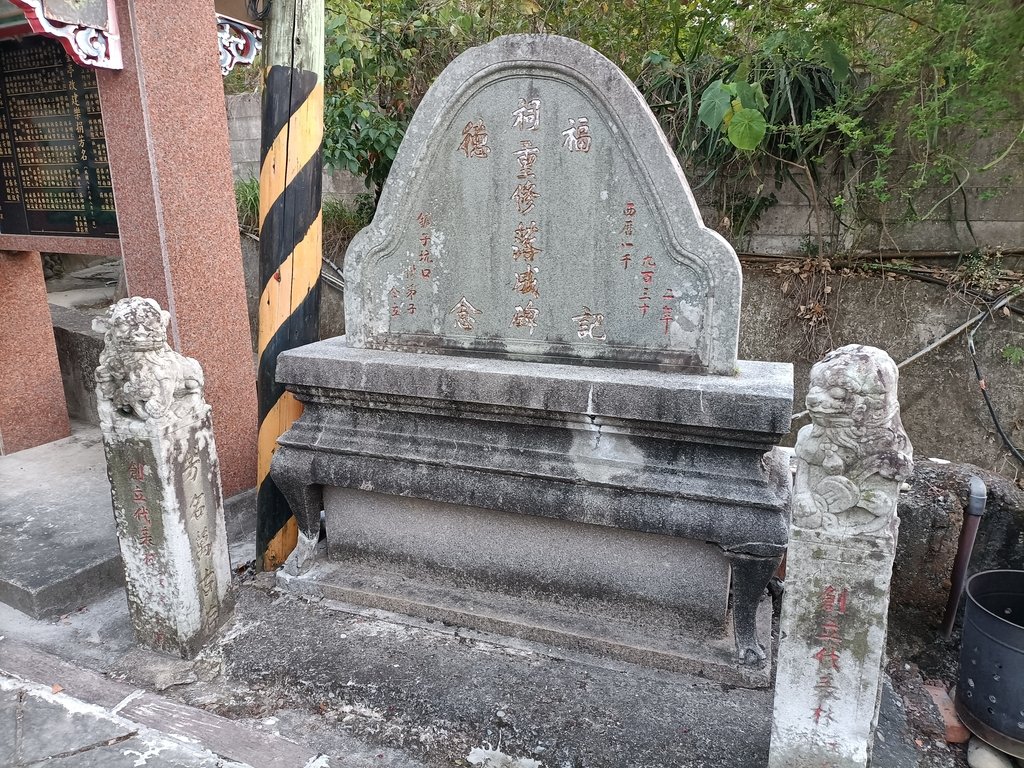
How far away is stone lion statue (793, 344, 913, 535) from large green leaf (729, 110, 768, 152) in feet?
9.99

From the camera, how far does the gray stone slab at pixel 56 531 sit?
10.7 ft

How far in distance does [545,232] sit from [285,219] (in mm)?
1367

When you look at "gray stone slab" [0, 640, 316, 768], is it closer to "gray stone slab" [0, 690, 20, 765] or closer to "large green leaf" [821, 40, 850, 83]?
"gray stone slab" [0, 690, 20, 765]

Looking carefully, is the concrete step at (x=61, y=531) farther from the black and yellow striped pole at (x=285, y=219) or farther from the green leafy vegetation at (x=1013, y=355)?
the green leafy vegetation at (x=1013, y=355)

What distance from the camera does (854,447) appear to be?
1884 mm

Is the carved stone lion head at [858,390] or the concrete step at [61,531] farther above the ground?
the carved stone lion head at [858,390]

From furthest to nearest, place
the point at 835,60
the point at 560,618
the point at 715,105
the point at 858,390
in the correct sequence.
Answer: the point at 835,60
the point at 715,105
the point at 560,618
the point at 858,390

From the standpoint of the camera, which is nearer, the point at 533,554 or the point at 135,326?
the point at 135,326

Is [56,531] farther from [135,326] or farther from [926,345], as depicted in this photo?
[926,345]

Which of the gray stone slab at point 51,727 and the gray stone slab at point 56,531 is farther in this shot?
the gray stone slab at point 56,531

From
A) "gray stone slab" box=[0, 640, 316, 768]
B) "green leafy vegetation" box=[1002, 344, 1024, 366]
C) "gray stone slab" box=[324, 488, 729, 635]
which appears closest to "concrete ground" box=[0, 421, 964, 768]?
"gray stone slab" box=[0, 640, 316, 768]

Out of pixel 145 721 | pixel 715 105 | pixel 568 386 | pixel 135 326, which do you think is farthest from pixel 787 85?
pixel 145 721

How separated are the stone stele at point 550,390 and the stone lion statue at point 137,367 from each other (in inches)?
23.0

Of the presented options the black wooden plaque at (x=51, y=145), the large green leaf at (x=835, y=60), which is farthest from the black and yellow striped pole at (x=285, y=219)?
the large green leaf at (x=835, y=60)
